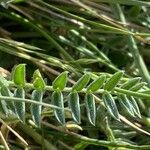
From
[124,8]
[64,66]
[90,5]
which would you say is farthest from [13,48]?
[124,8]

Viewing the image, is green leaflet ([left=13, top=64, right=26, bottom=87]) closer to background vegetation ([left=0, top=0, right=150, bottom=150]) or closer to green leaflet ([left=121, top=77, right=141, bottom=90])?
background vegetation ([left=0, top=0, right=150, bottom=150])

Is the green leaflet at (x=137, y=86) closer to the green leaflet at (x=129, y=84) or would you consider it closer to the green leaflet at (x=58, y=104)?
the green leaflet at (x=129, y=84)

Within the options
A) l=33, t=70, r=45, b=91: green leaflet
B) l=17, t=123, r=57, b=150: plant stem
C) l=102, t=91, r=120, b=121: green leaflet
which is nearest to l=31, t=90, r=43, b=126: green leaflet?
l=33, t=70, r=45, b=91: green leaflet

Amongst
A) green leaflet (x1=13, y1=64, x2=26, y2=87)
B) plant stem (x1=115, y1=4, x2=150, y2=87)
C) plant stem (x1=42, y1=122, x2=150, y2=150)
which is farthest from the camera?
plant stem (x1=115, y1=4, x2=150, y2=87)

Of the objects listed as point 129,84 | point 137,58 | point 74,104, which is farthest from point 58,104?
point 137,58

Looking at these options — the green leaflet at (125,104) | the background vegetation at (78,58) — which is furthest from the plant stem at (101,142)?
the green leaflet at (125,104)

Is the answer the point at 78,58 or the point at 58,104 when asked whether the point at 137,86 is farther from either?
the point at 78,58

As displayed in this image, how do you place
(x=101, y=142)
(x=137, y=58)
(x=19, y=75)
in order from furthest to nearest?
(x=137, y=58) < (x=101, y=142) < (x=19, y=75)
